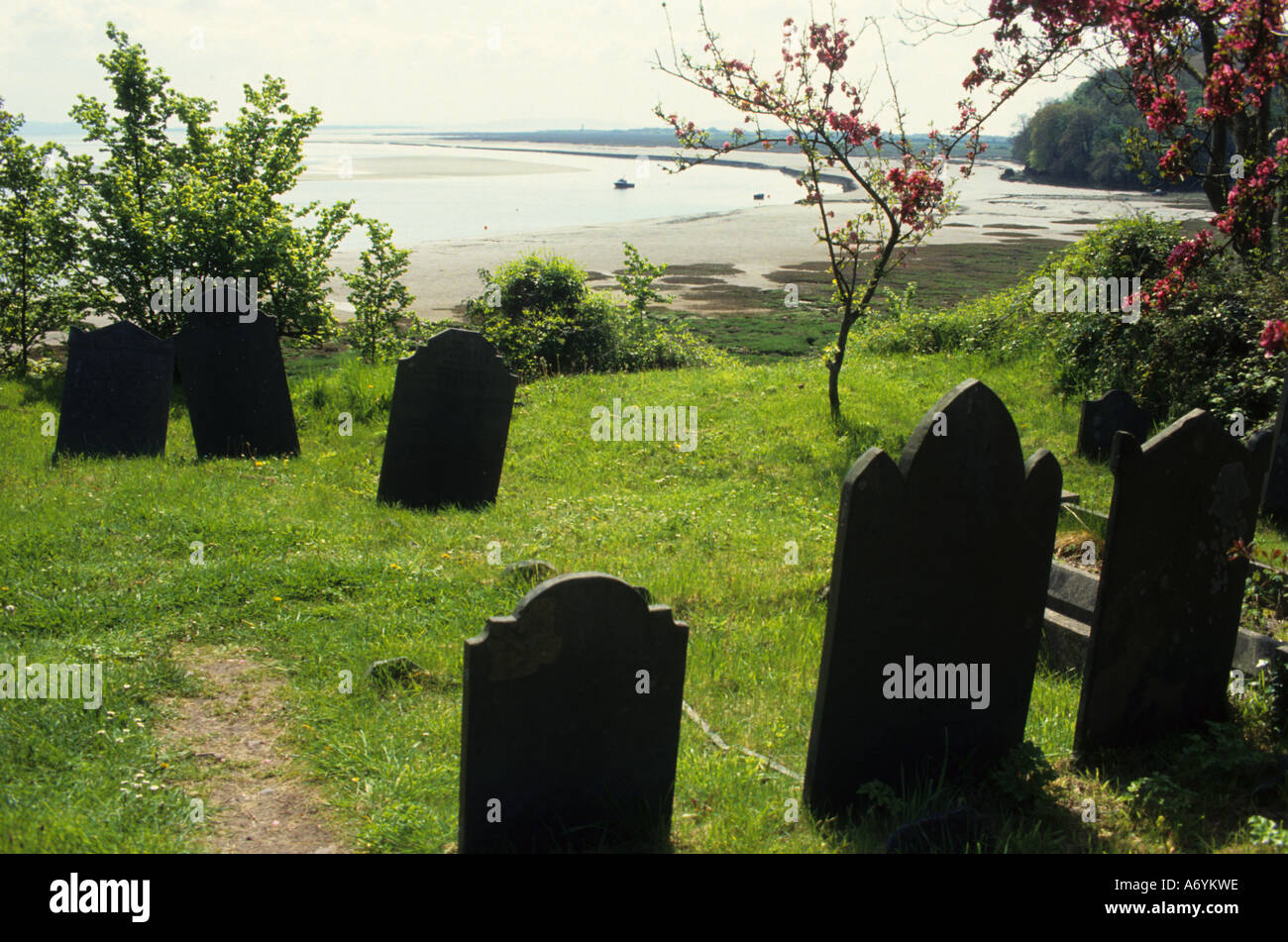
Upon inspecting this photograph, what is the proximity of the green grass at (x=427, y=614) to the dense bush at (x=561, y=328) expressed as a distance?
3753 mm

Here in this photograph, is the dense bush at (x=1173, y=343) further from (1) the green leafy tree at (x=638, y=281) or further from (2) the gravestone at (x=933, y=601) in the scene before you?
(2) the gravestone at (x=933, y=601)

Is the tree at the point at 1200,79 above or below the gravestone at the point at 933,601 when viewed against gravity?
above

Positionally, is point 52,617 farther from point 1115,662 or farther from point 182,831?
point 1115,662

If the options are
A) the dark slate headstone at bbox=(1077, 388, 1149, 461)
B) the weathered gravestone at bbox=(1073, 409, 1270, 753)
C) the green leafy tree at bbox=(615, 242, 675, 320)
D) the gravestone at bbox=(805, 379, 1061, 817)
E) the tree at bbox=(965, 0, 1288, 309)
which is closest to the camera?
the gravestone at bbox=(805, 379, 1061, 817)

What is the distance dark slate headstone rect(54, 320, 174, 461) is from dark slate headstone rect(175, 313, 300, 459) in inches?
13.0

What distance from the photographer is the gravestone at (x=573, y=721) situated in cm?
334

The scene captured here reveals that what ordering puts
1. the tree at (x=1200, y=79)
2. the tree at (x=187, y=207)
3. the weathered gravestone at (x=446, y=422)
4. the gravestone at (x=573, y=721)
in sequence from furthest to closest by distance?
the tree at (x=187, y=207)
the weathered gravestone at (x=446, y=422)
the tree at (x=1200, y=79)
the gravestone at (x=573, y=721)

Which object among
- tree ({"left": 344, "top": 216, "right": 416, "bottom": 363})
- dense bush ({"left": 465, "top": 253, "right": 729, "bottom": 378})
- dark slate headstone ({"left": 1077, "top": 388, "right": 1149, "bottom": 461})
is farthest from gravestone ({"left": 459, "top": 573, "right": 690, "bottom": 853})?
tree ({"left": 344, "top": 216, "right": 416, "bottom": 363})

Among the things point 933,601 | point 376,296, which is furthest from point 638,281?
point 933,601

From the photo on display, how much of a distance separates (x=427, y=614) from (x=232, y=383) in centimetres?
520

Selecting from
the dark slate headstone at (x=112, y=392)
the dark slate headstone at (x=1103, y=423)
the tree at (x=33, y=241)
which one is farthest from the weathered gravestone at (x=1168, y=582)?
the tree at (x=33, y=241)

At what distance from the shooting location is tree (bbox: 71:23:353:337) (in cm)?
1368

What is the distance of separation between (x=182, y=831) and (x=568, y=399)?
9.63 m

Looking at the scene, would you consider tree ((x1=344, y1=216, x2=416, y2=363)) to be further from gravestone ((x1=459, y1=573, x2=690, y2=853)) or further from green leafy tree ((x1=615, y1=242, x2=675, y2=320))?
gravestone ((x1=459, y1=573, x2=690, y2=853))
